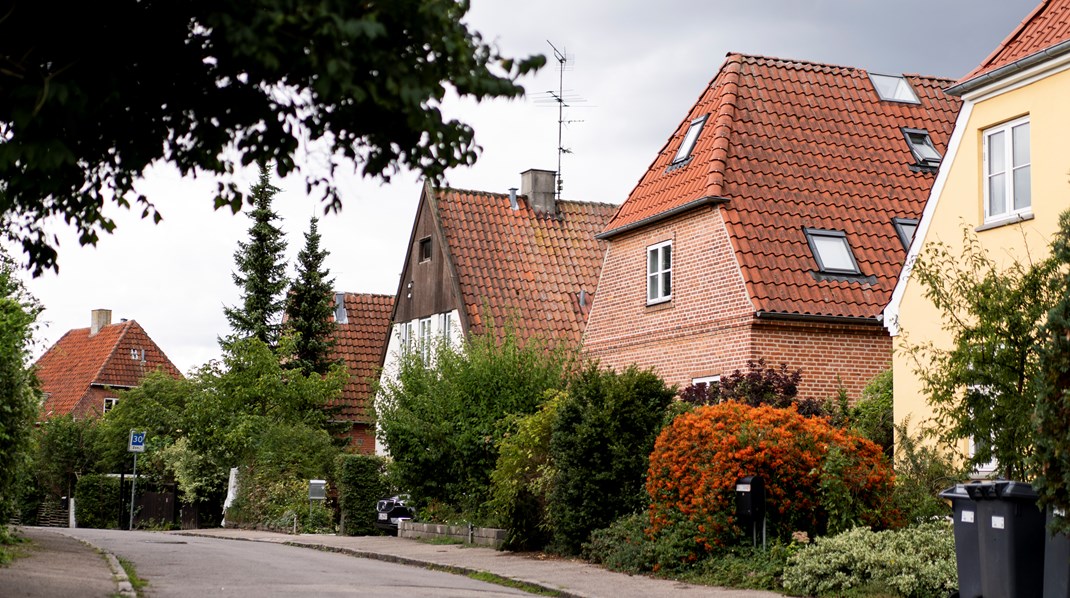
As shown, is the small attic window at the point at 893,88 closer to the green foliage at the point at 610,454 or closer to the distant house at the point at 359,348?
the green foliage at the point at 610,454

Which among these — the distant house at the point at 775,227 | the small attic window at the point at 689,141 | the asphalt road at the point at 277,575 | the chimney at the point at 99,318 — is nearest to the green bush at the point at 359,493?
the distant house at the point at 775,227

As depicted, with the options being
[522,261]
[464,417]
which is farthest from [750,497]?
[522,261]

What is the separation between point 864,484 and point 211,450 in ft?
86.7

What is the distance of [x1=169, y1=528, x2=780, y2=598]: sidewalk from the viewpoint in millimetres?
15359

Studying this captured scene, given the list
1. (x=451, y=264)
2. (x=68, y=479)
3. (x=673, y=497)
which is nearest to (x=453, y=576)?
(x=673, y=497)

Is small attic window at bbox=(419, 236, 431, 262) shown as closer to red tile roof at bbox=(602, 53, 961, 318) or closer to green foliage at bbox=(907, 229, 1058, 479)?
red tile roof at bbox=(602, 53, 961, 318)

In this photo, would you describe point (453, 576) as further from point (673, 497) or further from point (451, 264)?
point (451, 264)

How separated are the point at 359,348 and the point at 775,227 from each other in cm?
2499

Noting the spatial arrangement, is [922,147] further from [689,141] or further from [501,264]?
[501,264]

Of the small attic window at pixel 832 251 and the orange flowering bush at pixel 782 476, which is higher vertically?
the small attic window at pixel 832 251

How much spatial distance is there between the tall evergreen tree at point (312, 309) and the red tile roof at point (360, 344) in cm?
69

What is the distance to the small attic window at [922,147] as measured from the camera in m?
28.5

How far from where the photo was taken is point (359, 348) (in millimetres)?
48188

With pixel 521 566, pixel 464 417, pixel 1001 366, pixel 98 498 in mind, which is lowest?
pixel 521 566
